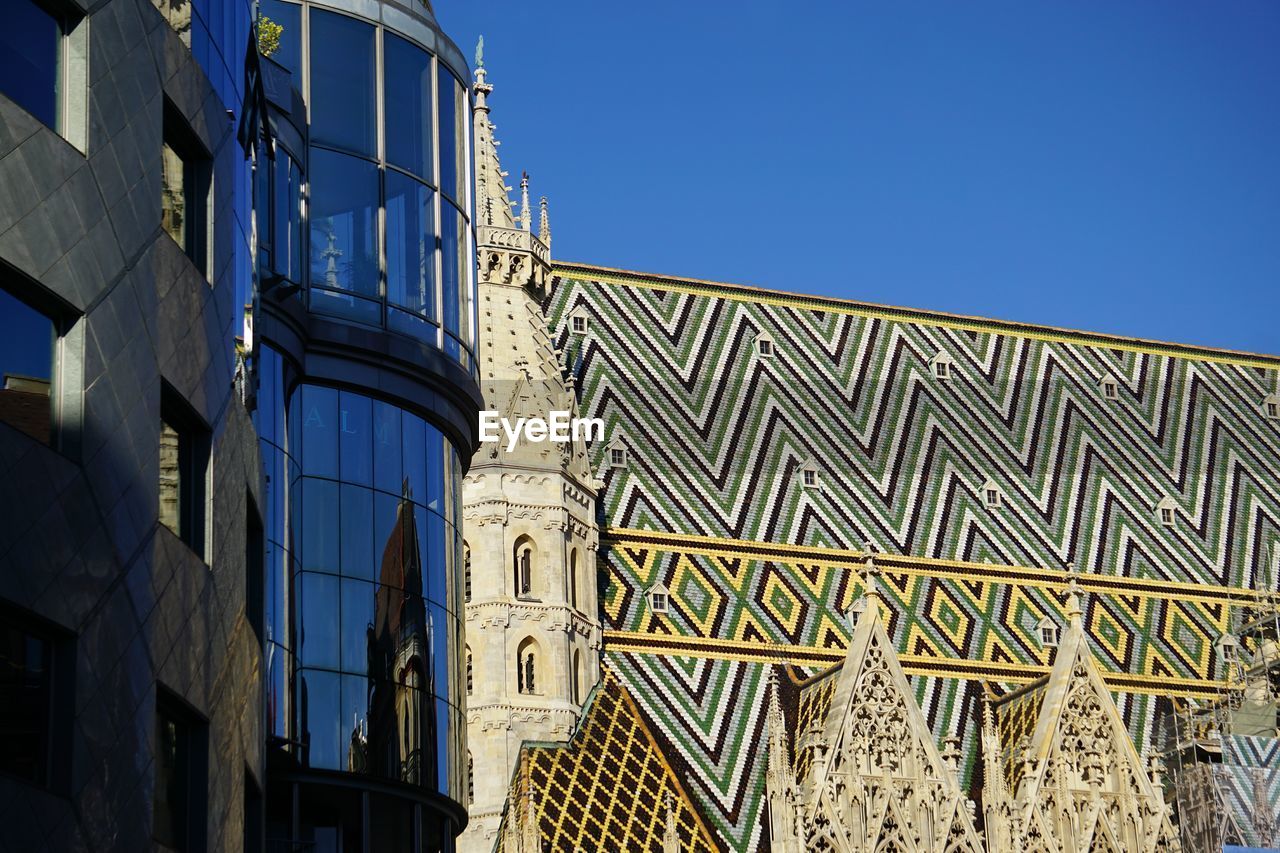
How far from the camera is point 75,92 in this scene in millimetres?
15250

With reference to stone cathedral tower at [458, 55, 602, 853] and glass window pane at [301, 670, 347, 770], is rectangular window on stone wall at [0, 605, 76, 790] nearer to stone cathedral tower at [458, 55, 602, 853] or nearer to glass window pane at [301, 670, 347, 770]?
glass window pane at [301, 670, 347, 770]

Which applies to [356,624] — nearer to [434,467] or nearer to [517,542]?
[434,467]

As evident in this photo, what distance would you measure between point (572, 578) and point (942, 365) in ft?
41.8

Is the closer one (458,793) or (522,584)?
(458,793)

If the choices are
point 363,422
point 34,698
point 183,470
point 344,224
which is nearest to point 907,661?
point 363,422

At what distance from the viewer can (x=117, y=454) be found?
1542 centimetres

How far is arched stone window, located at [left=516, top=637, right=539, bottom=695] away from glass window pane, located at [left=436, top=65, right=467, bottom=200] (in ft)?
38.2

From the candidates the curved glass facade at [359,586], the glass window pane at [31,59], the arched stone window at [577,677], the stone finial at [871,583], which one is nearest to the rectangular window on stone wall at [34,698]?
the glass window pane at [31,59]

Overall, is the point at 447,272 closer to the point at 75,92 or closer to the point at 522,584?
the point at 75,92

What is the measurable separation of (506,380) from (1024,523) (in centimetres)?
1263

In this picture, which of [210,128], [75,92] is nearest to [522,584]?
[210,128]

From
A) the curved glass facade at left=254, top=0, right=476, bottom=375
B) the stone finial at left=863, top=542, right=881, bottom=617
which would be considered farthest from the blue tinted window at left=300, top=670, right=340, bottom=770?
the stone finial at left=863, top=542, right=881, bottom=617

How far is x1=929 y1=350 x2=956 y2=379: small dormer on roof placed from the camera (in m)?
46.8

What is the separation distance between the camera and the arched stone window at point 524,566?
36.1m
